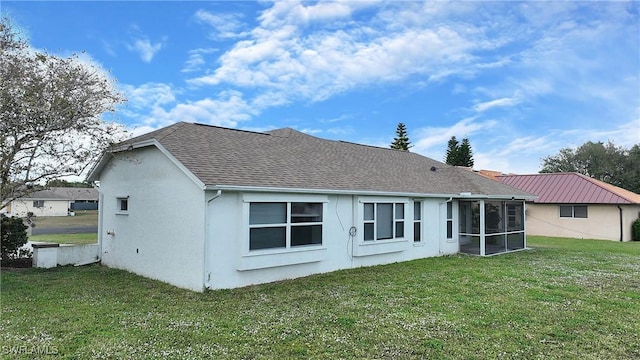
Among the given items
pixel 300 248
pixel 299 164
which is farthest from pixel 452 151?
pixel 300 248

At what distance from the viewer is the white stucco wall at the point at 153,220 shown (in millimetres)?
8594

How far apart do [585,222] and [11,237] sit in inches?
1148

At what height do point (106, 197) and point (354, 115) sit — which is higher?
point (354, 115)

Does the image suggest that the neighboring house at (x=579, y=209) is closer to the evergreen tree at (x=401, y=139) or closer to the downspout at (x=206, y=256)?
the downspout at (x=206, y=256)

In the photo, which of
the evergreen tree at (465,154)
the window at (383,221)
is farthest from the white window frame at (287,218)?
the evergreen tree at (465,154)

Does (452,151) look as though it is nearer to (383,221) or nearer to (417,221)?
(417,221)

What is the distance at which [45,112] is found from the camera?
30.2ft

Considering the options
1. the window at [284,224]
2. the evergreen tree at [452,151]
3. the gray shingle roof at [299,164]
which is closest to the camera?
the window at [284,224]

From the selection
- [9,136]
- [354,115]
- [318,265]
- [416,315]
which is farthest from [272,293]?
[354,115]

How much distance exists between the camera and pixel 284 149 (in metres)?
12.8

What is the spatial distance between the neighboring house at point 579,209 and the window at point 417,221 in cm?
1559

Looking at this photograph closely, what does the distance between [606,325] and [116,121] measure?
1201 centimetres

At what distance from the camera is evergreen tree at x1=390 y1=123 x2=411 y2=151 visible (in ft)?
166

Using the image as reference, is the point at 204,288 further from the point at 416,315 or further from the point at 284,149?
the point at 284,149
